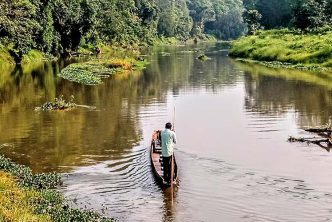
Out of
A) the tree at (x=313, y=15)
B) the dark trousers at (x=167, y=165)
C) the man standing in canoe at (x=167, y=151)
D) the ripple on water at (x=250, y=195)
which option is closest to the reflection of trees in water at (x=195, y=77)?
the tree at (x=313, y=15)

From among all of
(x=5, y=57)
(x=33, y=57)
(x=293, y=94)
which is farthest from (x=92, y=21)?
(x=293, y=94)

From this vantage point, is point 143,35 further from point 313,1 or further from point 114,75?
point 114,75

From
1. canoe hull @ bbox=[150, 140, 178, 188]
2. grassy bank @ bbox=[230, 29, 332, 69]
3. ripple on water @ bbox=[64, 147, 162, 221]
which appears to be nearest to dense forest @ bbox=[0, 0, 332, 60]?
grassy bank @ bbox=[230, 29, 332, 69]

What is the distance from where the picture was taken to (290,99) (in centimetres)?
3803

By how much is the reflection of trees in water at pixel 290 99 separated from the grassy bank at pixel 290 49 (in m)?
14.1

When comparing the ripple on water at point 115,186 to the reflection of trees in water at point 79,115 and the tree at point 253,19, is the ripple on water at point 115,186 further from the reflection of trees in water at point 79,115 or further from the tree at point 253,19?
the tree at point 253,19

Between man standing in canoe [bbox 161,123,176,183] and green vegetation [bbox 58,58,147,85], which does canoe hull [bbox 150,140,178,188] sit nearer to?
man standing in canoe [bbox 161,123,176,183]

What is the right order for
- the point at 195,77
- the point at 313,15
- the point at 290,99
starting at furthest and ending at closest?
the point at 313,15 < the point at 195,77 < the point at 290,99

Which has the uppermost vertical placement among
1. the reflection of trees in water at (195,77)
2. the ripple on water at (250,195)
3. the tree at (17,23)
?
the tree at (17,23)

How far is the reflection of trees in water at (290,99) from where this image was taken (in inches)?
1237

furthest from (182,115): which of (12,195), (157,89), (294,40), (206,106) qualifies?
(294,40)

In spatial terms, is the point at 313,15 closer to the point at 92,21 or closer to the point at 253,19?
the point at 92,21

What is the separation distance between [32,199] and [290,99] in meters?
26.2

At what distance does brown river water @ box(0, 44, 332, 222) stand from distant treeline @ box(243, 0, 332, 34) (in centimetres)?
4027
